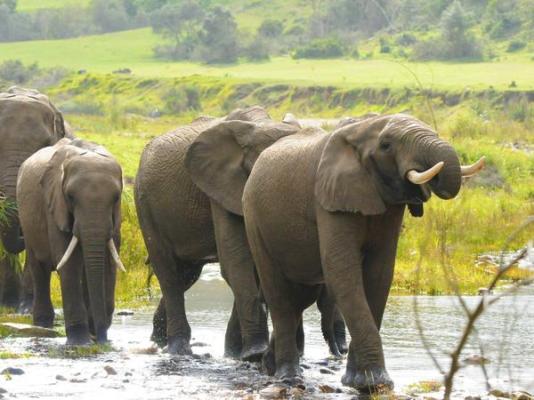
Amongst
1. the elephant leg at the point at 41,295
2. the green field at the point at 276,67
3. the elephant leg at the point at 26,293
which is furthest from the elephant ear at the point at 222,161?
the green field at the point at 276,67

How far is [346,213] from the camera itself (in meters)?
10.9

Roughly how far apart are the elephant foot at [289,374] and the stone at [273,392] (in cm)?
46

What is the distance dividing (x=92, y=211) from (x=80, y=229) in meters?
0.19

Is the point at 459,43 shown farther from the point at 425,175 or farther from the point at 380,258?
the point at 425,175

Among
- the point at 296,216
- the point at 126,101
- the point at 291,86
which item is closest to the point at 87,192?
the point at 296,216

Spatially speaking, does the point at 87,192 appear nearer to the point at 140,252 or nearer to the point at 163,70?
the point at 140,252

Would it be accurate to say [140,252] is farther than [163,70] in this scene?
No

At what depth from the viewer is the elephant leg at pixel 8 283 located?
58.6 feet

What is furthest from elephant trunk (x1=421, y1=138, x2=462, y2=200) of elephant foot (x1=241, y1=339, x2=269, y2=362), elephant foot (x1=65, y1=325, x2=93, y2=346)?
elephant foot (x1=65, y1=325, x2=93, y2=346)

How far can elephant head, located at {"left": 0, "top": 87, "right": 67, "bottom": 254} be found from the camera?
17266 millimetres

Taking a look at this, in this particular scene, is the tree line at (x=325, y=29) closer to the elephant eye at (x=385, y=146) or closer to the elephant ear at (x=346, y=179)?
the elephant ear at (x=346, y=179)

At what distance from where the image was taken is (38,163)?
1575 cm

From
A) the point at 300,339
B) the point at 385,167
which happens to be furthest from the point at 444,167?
the point at 300,339

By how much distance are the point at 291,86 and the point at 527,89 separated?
41.9ft
